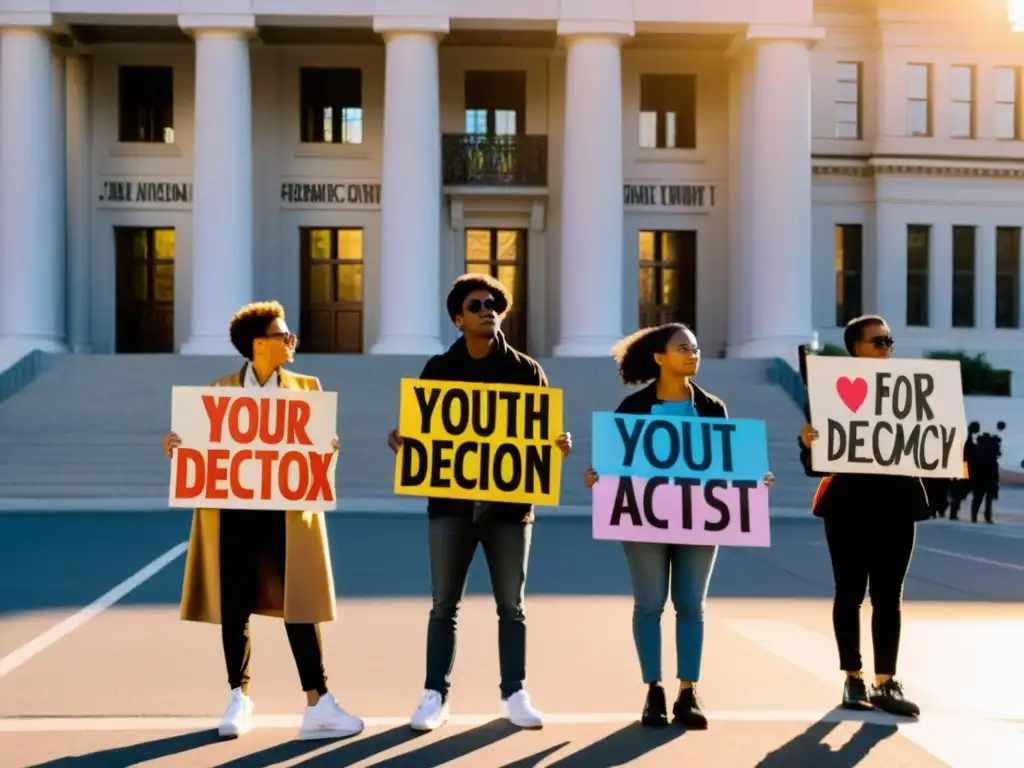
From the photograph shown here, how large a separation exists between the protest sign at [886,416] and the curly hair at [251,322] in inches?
108

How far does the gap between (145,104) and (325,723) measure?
3237cm

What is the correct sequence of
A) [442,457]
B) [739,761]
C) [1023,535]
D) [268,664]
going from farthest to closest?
1. [1023,535]
2. [268,664]
3. [442,457]
4. [739,761]

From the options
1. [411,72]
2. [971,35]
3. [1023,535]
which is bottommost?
[1023,535]

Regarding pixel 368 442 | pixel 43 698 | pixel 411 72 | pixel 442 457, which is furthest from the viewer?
pixel 411 72

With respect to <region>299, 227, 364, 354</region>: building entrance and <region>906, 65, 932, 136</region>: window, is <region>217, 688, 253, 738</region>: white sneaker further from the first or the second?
<region>906, 65, 932, 136</region>: window

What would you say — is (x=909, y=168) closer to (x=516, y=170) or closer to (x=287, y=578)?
(x=516, y=170)

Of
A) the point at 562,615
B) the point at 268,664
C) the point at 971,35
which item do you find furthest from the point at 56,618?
the point at 971,35

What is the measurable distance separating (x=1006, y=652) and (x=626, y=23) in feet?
80.4

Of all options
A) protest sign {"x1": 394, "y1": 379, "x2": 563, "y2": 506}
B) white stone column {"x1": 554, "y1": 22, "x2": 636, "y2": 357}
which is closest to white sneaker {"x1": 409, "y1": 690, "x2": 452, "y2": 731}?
protest sign {"x1": 394, "y1": 379, "x2": 563, "y2": 506}

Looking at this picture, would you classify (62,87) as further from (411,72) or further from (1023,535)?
(1023,535)

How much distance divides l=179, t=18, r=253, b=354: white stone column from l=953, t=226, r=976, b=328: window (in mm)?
21765

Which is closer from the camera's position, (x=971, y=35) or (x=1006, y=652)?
(x=1006, y=652)

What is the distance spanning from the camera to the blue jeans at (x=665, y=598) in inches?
250

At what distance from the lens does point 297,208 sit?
118ft
